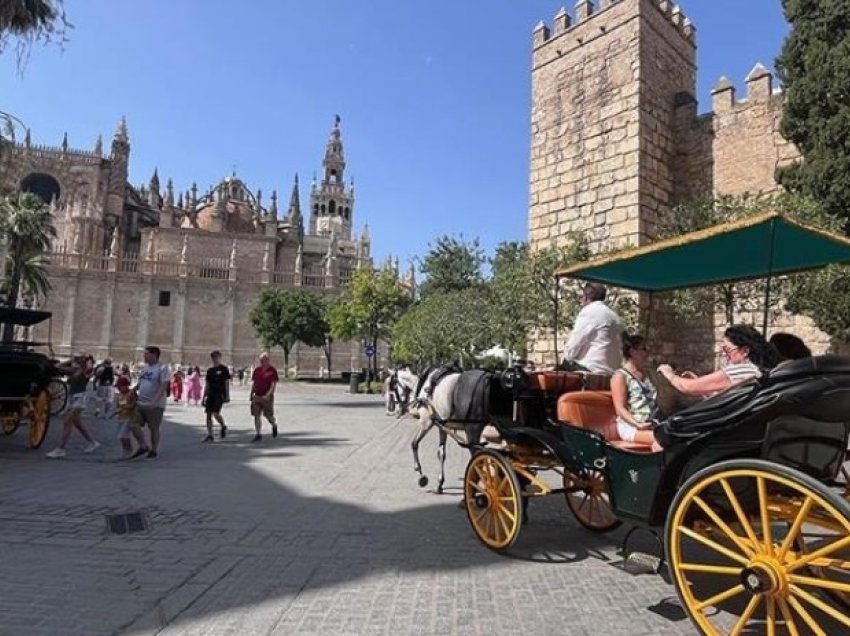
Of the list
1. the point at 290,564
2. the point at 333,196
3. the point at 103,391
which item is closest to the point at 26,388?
the point at 290,564

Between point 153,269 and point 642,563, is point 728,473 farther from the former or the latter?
point 153,269

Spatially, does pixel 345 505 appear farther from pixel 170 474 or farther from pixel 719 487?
pixel 719 487

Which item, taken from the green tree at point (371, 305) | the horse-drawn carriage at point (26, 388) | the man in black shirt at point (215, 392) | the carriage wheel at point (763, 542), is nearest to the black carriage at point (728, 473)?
the carriage wheel at point (763, 542)

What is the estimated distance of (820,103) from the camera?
13680 millimetres

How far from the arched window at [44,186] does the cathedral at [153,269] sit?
0.36 feet

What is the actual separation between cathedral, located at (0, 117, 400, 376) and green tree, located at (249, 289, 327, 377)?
11723 millimetres

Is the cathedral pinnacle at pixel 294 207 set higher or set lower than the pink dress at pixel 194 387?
higher

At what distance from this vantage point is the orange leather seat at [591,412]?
15.3 feet

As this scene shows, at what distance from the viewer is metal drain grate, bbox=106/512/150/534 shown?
5336 mm

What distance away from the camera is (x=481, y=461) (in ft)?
16.9

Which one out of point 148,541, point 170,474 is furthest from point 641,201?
point 148,541

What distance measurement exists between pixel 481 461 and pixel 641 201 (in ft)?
33.8

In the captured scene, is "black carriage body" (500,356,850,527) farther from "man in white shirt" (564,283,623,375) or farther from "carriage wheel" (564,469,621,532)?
"man in white shirt" (564,283,623,375)

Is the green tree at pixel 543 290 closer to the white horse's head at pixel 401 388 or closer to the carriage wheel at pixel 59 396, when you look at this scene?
the white horse's head at pixel 401 388
